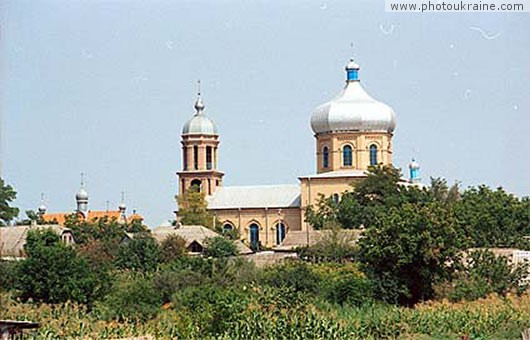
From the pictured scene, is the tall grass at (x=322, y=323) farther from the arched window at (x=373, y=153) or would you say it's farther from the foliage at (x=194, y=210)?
the arched window at (x=373, y=153)

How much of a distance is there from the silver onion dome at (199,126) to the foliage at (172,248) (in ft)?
55.5

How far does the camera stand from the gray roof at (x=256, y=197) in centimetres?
5225

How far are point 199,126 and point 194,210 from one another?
19.8 feet

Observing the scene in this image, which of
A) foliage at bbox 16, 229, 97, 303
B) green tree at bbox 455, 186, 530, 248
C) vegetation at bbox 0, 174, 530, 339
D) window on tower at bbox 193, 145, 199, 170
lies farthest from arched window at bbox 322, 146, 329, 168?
foliage at bbox 16, 229, 97, 303

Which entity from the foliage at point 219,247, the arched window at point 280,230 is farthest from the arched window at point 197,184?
the foliage at point 219,247

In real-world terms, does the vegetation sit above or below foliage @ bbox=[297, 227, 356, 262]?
below

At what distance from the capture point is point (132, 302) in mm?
21281

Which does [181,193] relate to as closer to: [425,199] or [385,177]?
[385,177]

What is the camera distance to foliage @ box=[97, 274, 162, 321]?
20312 mm

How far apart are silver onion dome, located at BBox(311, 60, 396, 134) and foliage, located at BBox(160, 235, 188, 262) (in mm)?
13778

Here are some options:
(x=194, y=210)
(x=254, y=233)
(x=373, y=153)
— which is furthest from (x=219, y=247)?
(x=254, y=233)

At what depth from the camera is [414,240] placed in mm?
24531

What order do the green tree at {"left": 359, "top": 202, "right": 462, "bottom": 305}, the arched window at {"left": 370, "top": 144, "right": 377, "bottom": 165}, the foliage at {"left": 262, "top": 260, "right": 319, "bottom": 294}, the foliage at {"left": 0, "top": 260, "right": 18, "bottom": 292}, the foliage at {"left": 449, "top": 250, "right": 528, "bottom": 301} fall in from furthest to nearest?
the arched window at {"left": 370, "top": 144, "right": 377, "bottom": 165} → the foliage at {"left": 262, "top": 260, "right": 319, "bottom": 294} → the green tree at {"left": 359, "top": 202, "right": 462, "bottom": 305} → the foliage at {"left": 0, "top": 260, "right": 18, "bottom": 292} → the foliage at {"left": 449, "top": 250, "right": 528, "bottom": 301}

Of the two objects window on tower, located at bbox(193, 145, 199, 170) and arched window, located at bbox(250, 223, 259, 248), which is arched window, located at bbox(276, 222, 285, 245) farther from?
window on tower, located at bbox(193, 145, 199, 170)
